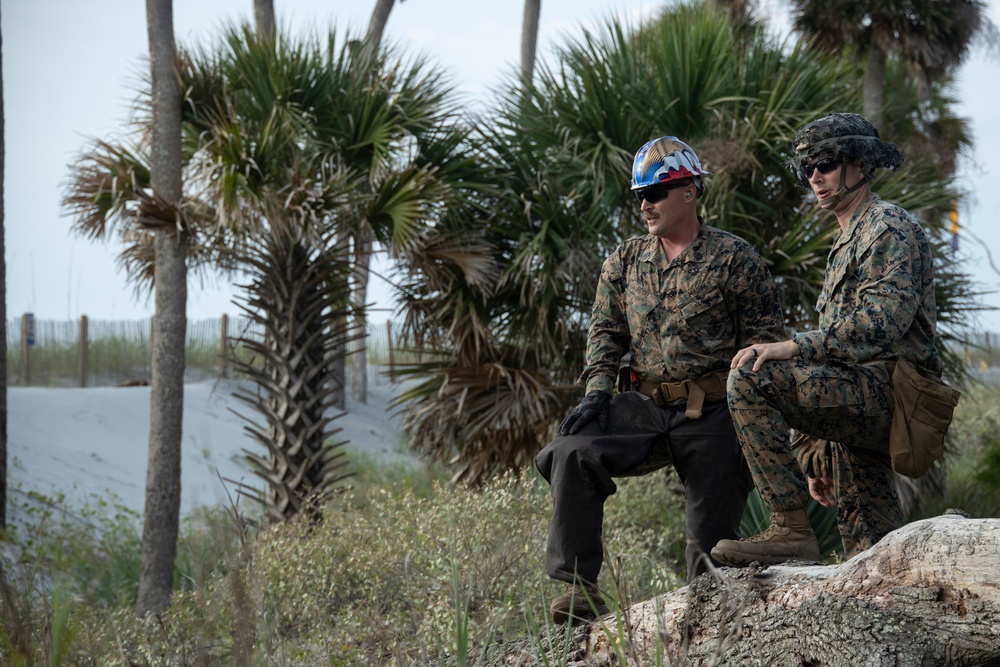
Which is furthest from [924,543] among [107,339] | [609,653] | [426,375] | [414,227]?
[107,339]

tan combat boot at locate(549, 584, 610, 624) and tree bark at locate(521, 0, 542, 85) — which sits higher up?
tree bark at locate(521, 0, 542, 85)

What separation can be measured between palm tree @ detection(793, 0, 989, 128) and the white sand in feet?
27.3

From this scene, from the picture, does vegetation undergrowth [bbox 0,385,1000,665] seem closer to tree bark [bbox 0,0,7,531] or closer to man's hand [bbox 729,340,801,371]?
man's hand [bbox 729,340,801,371]

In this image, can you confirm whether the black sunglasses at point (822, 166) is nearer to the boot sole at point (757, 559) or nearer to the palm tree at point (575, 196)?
the boot sole at point (757, 559)

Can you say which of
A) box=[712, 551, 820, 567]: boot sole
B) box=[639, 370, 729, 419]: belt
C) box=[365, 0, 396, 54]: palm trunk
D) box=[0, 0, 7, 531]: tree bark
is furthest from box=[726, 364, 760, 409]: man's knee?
box=[365, 0, 396, 54]: palm trunk

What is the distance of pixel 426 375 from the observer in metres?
9.30

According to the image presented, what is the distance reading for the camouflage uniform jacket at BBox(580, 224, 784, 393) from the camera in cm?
360

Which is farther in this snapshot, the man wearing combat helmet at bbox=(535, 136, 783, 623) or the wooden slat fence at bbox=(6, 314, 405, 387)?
the wooden slat fence at bbox=(6, 314, 405, 387)

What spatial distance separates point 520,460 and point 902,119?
28.5ft

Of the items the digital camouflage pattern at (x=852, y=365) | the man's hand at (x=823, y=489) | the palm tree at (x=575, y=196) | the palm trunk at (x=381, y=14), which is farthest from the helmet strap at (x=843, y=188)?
the palm trunk at (x=381, y=14)

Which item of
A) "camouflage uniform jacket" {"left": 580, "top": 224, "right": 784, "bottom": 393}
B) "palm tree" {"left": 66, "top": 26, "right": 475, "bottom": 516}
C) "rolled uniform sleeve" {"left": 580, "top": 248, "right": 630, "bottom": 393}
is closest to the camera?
"camouflage uniform jacket" {"left": 580, "top": 224, "right": 784, "bottom": 393}

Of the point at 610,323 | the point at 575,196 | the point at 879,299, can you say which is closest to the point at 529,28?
the point at 575,196

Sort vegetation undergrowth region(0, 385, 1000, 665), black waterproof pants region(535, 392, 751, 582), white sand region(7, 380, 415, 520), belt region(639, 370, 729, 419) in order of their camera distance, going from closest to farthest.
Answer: black waterproof pants region(535, 392, 751, 582)
belt region(639, 370, 729, 419)
vegetation undergrowth region(0, 385, 1000, 665)
white sand region(7, 380, 415, 520)

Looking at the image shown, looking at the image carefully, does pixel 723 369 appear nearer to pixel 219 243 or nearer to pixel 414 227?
pixel 414 227
